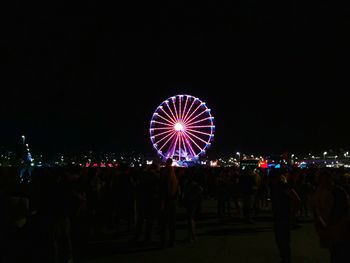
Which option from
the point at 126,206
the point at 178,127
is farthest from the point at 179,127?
the point at 126,206

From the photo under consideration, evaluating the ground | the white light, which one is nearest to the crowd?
the ground

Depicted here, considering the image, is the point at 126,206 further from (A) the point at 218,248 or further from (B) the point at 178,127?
(B) the point at 178,127

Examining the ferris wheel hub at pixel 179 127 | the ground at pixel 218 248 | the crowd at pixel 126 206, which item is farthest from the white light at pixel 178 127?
the ground at pixel 218 248

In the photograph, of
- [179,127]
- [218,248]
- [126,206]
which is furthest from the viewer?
[179,127]

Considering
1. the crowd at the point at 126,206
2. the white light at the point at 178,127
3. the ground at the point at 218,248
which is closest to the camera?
the crowd at the point at 126,206

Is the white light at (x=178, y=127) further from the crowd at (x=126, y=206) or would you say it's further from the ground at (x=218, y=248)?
the ground at (x=218, y=248)

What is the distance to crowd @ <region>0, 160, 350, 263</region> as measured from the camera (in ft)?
15.0

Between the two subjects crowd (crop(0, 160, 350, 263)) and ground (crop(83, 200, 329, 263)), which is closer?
crowd (crop(0, 160, 350, 263))

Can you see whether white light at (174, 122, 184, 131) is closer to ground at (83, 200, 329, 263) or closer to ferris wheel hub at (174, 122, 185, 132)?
ferris wheel hub at (174, 122, 185, 132)

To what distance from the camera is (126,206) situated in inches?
474

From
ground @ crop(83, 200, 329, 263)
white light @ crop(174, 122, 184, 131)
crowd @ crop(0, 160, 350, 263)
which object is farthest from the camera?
white light @ crop(174, 122, 184, 131)

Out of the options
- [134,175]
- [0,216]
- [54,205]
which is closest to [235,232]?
[134,175]

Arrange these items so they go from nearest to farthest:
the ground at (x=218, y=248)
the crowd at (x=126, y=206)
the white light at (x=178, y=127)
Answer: the crowd at (x=126, y=206) < the ground at (x=218, y=248) < the white light at (x=178, y=127)

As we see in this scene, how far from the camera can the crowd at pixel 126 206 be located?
4.56 m
